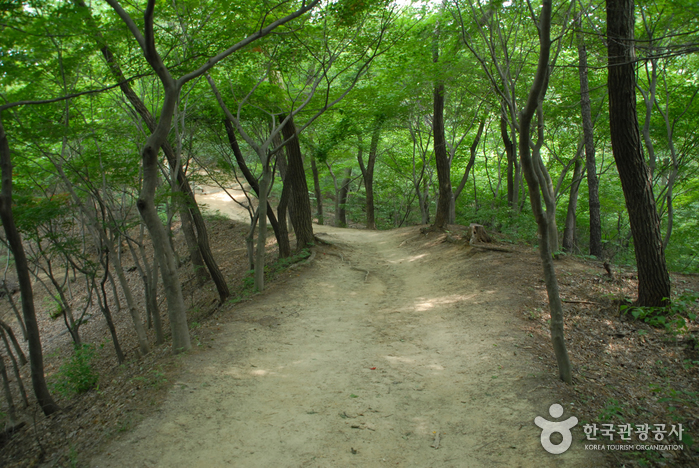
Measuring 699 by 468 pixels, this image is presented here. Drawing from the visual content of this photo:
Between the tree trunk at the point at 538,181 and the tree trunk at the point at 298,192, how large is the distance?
25.0ft

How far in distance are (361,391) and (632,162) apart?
5.17 m

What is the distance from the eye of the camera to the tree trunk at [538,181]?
3246 mm

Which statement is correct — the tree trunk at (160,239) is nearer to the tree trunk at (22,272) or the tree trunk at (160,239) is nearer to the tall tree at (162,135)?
the tall tree at (162,135)

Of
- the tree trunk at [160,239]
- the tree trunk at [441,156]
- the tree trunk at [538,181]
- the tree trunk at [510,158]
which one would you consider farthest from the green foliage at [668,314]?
the tree trunk at [510,158]

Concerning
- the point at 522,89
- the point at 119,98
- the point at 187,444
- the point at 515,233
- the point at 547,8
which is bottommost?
the point at 187,444

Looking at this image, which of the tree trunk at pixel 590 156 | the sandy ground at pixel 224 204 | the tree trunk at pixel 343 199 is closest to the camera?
the tree trunk at pixel 590 156

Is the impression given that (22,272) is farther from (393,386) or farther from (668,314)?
(668,314)

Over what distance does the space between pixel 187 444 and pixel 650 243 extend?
6734mm

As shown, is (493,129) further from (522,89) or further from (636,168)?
(636,168)

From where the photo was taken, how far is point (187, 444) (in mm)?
3549

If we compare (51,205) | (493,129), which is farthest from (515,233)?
(51,205)

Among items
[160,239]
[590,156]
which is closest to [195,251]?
[160,239]

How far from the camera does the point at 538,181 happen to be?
3930 millimetres

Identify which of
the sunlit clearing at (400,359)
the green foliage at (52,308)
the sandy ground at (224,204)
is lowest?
the green foliage at (52,308)
